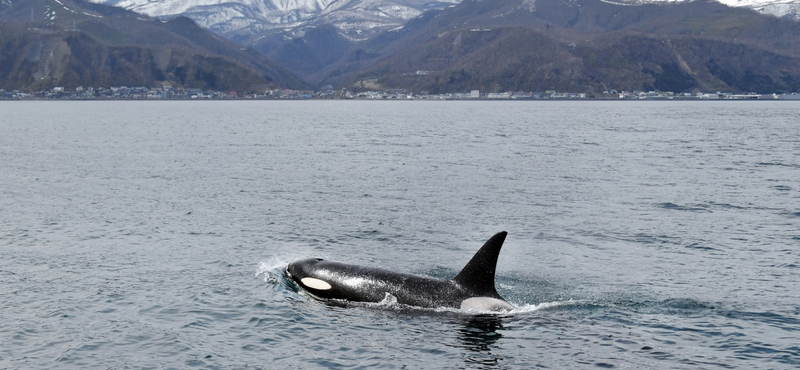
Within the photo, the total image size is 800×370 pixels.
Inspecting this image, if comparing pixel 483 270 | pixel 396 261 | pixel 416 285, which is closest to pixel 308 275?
pixel 416 285

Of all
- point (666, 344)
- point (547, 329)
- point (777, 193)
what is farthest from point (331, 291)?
point (777, 193)

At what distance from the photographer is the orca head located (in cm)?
3072

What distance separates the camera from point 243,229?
45.2 metres

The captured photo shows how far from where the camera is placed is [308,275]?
103ft

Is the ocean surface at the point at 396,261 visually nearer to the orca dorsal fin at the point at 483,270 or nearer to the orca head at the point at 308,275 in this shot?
the orca head at the point at 308,275

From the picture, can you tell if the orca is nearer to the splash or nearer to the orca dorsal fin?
the orca dorsal fin

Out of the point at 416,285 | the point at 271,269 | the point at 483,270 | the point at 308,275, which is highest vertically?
the point at 483,270

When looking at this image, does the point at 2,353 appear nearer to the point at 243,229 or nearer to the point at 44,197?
the point at 243,229

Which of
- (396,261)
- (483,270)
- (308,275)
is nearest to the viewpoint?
(483,270)

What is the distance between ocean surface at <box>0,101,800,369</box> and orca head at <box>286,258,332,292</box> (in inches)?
24.7

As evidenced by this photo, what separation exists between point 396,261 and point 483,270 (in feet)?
32.5

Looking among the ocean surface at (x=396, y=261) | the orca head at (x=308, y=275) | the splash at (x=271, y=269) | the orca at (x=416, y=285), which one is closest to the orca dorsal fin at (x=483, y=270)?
the orca at (x=416, y=285)

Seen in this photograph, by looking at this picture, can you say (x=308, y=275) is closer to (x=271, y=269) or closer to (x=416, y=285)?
(x=271, y=269)

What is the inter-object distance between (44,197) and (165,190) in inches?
351
